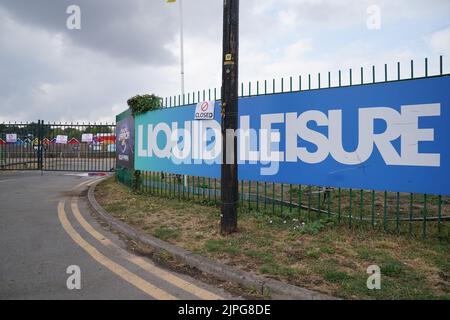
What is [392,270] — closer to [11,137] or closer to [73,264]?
[73,264]

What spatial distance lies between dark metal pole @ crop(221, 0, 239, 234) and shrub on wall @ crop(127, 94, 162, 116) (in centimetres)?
413

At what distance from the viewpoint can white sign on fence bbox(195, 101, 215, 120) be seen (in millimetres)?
7648

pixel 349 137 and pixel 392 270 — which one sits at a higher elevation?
pixel 349 137

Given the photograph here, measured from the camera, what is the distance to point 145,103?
9617 mm

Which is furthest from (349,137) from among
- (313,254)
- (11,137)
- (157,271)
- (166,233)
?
(11,137)

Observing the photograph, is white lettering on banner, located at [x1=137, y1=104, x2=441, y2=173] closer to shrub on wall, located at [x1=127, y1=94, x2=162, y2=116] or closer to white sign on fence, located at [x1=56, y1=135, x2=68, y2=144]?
shrub on wall, located at [x1=127, y1=94, x2=162, y2=116]

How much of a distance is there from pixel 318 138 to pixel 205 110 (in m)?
2.83

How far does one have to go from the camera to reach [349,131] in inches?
220

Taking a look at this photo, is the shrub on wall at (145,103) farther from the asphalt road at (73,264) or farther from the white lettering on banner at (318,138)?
the asphalt road at (73,264)

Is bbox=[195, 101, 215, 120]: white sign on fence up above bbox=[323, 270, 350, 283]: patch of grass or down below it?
above

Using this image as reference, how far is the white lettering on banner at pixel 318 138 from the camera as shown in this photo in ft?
16.5

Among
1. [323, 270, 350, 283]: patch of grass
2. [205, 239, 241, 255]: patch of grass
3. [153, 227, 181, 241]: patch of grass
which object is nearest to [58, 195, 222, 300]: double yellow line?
[153, 227, 181, 241]: patch of grass
